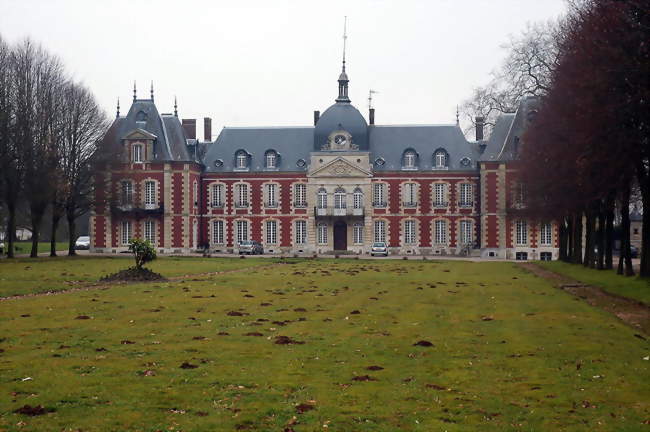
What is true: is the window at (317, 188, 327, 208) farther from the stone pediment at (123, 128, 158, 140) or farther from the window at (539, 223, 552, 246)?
the window at (539, 223, 552, 246)

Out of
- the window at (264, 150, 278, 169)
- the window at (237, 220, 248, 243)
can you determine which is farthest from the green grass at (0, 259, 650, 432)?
the window at (264, 150, 278, 169)

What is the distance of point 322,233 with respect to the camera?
216ft

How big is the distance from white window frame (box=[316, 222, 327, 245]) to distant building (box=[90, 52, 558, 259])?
84 millimetres

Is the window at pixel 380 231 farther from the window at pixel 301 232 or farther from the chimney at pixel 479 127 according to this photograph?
the chimney at pixel 479 127

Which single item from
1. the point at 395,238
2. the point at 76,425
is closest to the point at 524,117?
the point at 395,238

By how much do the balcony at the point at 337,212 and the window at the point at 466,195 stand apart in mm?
8319

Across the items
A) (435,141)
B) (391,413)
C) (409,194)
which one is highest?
(435,141)

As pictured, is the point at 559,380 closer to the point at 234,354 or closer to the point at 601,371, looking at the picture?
the point at 601,371

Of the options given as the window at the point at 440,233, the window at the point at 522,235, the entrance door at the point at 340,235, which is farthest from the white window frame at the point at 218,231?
the window at the point at 522,235

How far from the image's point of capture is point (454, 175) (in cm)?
6450

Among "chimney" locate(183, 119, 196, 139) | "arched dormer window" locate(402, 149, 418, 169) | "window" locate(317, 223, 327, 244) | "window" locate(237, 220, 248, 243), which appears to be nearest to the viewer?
"arched dormer window" locate(402, 149, 418, 169)

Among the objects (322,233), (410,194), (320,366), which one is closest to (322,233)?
(322,233)

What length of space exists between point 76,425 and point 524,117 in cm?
5369

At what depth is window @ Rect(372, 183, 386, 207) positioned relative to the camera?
213 feet
